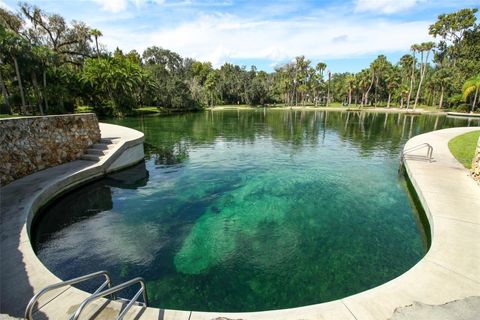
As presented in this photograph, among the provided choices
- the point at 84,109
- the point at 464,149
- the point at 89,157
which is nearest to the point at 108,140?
the point at 89,157

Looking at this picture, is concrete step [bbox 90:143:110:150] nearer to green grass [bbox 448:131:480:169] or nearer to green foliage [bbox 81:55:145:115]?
green grass [bbox 448:131:480:169]

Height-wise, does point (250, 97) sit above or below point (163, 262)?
above

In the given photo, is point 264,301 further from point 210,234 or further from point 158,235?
point 158,235

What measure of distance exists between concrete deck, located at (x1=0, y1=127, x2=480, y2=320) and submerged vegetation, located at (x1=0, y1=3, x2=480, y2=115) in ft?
98.1

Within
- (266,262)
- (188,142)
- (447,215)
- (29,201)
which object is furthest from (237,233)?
(188,142)

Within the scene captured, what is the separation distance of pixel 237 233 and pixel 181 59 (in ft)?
319

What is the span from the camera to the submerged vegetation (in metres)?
32.8

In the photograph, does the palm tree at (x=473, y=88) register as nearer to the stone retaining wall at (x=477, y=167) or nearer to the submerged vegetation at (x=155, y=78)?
the submerged vegetation at (x=155, y=78)

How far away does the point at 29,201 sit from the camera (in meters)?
7.84

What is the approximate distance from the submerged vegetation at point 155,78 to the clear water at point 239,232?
2876 cm

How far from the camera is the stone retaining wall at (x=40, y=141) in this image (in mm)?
9203

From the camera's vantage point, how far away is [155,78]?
5959 cm

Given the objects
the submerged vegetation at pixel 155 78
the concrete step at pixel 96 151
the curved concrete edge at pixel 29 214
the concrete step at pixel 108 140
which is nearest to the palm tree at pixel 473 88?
the submerged vegetation at pixel 155 78

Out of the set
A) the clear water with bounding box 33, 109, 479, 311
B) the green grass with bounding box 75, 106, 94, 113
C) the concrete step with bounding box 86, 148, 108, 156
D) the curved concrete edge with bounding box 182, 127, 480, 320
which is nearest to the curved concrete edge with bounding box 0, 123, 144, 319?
the concrete step with bounding box 86, 148, 108, 156
